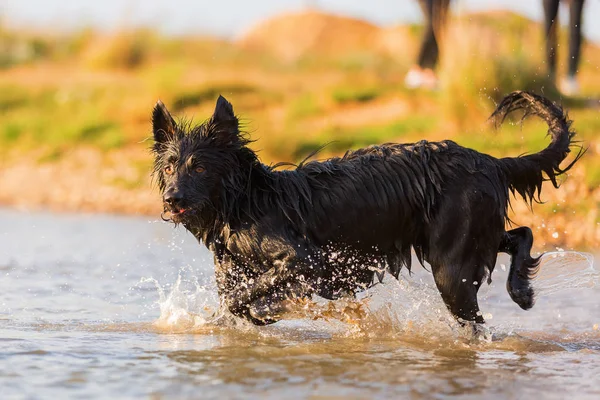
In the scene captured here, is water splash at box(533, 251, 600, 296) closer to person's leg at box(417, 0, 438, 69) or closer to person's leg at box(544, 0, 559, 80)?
person's leg at box(544, 0, 559, 80)

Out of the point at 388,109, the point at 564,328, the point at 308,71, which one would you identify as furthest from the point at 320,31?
the point at 564,328

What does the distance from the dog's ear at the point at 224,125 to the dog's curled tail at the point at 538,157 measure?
163 cm

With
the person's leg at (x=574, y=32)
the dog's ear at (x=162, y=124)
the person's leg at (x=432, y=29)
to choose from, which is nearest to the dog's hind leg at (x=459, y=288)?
the dog's ear at (x=162, y=124)

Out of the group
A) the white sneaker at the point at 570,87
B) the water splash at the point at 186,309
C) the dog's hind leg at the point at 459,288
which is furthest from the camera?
the white sneaker at the point at 570,87

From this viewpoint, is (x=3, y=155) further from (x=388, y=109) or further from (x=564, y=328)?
(x=564, y=328)

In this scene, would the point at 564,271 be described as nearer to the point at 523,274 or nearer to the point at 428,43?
the point at 523,274

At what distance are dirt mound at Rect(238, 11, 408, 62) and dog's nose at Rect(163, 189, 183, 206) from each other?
21.8 metres

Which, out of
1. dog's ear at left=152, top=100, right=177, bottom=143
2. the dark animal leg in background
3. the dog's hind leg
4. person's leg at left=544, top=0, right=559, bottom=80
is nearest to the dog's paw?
the dog's hind leg

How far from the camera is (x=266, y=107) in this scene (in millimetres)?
16359

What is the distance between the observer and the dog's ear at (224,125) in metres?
6.30

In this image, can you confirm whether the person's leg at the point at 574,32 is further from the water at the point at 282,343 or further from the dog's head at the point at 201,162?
the dog's head at the point at 201,162

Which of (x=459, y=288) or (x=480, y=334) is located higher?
(x=459, y=288)

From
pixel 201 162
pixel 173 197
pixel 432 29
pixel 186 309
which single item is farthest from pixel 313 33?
pixel 173 197

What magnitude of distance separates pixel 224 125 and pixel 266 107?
10091 millimetres
